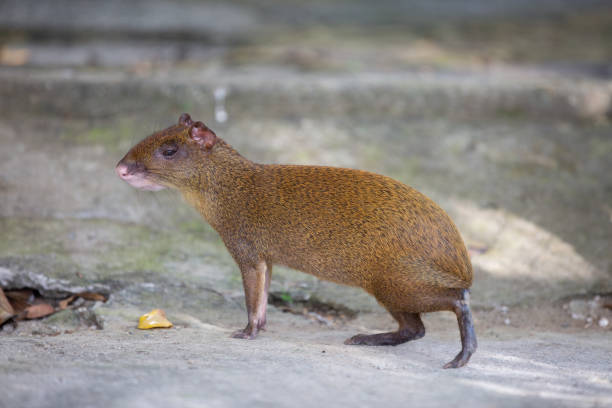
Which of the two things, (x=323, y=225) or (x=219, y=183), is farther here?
(x=219, y=183)

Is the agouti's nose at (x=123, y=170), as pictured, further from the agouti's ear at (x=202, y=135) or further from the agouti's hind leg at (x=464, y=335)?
the agouti's hind leg at (x=464, y=335)

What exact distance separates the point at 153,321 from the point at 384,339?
1.25m

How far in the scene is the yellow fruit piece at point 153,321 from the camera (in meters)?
3.77

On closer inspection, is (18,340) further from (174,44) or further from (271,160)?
(174,44)

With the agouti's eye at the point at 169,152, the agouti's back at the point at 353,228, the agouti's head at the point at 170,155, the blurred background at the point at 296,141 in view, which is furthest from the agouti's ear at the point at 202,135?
the blurred background at the point at 296,141

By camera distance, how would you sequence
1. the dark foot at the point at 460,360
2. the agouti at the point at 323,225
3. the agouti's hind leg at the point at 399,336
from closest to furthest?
the dark foot at the point at 460,360, the agouti at the point at 323,225, the agouti's hind leg at the point at 399,336

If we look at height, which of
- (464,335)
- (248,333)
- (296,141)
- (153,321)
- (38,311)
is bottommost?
(38,311)

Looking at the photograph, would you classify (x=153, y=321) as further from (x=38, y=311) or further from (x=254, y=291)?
(x=38, y=311)

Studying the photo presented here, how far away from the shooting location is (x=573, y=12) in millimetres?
10188

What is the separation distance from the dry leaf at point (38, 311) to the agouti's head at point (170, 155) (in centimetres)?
89

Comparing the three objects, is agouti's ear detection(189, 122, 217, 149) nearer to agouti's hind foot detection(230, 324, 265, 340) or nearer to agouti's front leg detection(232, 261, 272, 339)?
agouti's front leg detection(232, 261, 272, 339)

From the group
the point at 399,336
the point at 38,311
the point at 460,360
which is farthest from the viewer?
the point at 38,311

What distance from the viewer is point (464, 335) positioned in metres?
3.27

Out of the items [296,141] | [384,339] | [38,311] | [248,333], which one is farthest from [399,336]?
[296,141]
